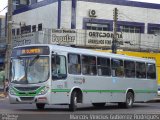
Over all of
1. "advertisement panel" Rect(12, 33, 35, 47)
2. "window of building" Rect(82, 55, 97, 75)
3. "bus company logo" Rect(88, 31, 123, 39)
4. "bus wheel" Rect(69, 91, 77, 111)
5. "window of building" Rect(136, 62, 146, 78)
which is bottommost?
"bus wheel" Rect(69, 91, 77, 111)

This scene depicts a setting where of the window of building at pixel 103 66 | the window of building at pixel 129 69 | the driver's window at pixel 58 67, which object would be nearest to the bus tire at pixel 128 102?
the window of building at pixel 129 69

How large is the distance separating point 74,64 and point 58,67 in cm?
119

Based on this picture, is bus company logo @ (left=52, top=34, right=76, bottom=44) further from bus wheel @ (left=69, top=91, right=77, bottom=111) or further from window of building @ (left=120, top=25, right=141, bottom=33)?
bus wheel @ (left=69, top=91, right=77, bottom=111)

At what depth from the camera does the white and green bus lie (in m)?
20.6

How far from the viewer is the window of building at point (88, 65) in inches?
885

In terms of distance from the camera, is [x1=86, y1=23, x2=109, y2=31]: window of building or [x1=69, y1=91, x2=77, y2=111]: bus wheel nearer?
[x1=69, y1=91, x2=77, y2=111]: bus wheel

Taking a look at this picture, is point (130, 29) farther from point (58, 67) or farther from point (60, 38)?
point (58, 67)

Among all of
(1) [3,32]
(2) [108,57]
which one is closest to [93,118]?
(2) [108,57]

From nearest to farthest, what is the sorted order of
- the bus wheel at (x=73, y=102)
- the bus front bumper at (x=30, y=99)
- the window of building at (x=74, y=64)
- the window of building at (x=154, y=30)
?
the bus front bumper at (x=30, y=99), the bus wheel at (x=73, y=102), the window of building at (x=74, y=64), the window of building at (x=154, y=30)

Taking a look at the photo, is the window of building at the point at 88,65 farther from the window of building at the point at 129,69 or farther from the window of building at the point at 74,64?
the window of building at the point at 129,69

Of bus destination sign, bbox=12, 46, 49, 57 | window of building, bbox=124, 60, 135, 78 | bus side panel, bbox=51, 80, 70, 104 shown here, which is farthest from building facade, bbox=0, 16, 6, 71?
bus side panel, bbox=51, 80, 70, 104

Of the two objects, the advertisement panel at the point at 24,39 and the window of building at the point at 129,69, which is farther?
the advertisement panel at the point at 24,39

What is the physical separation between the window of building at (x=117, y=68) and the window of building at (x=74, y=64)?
3.18 m

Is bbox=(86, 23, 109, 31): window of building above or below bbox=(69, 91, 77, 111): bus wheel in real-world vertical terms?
above
